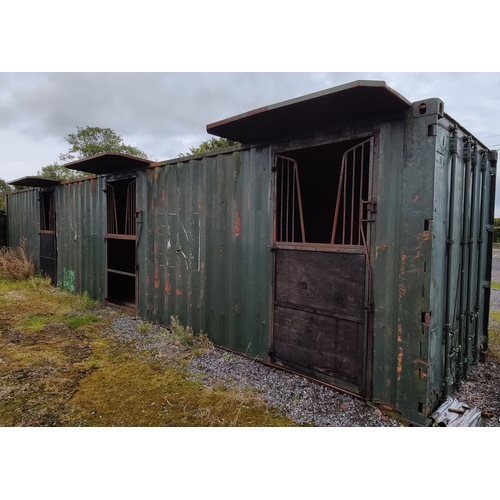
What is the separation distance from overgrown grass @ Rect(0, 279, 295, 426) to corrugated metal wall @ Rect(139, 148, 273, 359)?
0.46 meters

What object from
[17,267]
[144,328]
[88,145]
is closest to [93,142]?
[88,145]

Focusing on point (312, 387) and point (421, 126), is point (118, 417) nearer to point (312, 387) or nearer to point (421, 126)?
point (312, 387)

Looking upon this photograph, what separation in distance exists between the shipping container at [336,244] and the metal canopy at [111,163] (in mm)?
44

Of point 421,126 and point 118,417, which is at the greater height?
point 421,126

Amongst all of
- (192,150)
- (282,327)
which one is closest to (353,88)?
(282,327)

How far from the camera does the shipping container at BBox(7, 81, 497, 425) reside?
257 centimetres

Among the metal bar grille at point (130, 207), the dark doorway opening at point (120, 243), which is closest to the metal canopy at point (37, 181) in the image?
the dark doorway opening at point (120, 243)

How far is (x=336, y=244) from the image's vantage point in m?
3.09

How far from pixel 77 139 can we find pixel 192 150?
1231 cm

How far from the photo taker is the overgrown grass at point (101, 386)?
2.65 metres

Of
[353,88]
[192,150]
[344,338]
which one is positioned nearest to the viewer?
[353,88]

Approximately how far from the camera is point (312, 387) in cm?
317

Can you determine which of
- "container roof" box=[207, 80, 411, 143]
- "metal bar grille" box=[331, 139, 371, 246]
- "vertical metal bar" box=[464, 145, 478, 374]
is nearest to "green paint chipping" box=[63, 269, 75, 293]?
"container roof" box=[207, 80, 411, 143]

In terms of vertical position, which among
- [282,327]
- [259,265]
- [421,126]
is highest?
[421,126]
